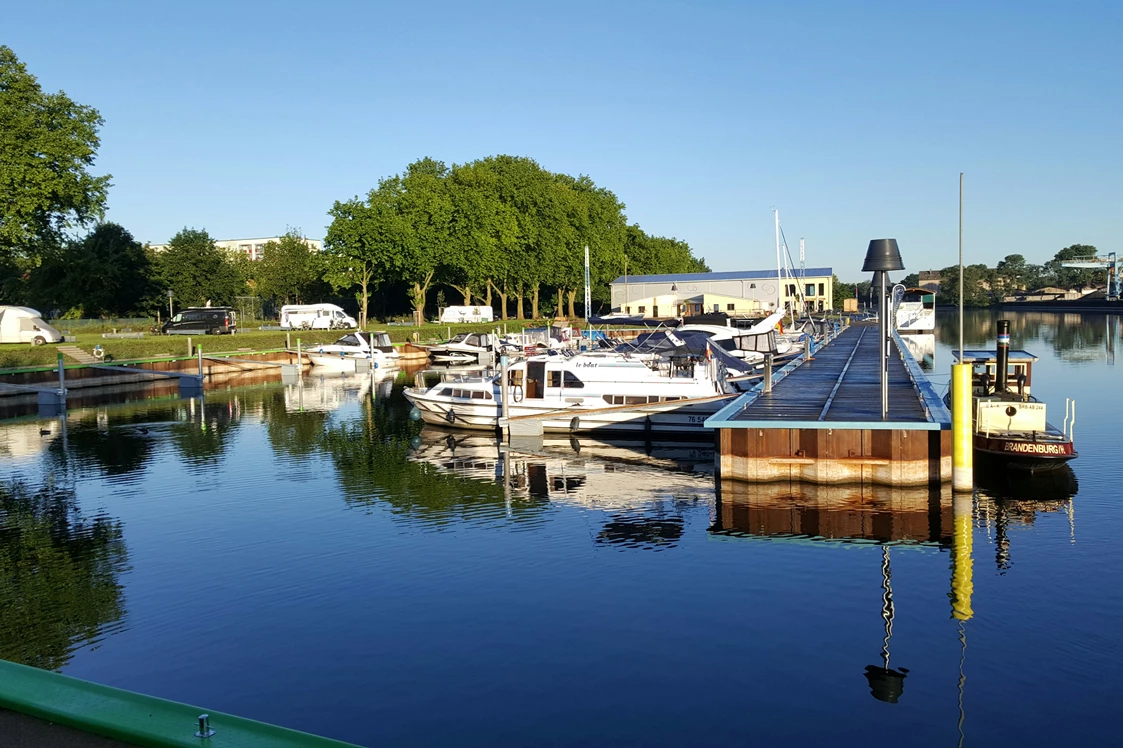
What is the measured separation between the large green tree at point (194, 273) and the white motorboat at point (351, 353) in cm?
3845

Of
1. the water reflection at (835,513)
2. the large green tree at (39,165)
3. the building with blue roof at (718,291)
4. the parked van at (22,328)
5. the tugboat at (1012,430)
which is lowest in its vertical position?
the water reflection at (835,513)

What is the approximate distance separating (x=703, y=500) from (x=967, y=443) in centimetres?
700

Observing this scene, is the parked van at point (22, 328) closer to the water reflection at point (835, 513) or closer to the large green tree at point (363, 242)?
the large green tree at point (363, 242)

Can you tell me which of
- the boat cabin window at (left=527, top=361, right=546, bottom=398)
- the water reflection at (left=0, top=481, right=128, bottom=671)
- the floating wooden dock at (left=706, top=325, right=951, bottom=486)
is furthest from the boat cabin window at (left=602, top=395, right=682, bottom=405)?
the water reflection at (left=0, top=481, right=128, bottom=671)

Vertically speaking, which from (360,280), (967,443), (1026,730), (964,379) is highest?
(360,280)

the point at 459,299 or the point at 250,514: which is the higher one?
the point at 459,299

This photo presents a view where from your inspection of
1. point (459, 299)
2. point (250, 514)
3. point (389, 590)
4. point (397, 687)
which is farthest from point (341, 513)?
point (459, 299)

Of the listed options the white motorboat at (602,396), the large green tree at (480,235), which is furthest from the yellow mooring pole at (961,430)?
the large green tree at (480,235)

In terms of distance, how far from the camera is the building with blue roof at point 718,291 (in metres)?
128

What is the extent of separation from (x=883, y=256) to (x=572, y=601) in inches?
516

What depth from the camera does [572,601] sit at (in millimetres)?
17109

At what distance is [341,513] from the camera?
24.9m

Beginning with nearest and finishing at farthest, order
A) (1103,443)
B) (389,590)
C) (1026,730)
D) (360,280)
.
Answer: (1026,730) → (389,590) → (1103,443) → (360,280)

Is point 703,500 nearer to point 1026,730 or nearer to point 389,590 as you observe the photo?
point 389,590
